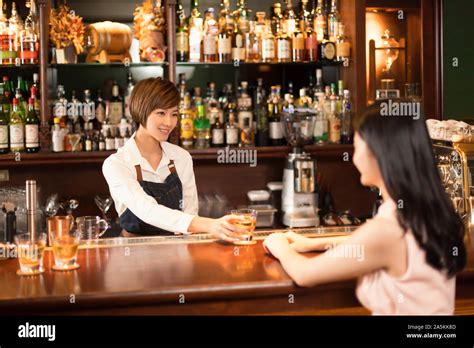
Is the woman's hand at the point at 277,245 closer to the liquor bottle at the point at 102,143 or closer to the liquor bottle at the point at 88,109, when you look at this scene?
the liquor bottle at the point at 102,143

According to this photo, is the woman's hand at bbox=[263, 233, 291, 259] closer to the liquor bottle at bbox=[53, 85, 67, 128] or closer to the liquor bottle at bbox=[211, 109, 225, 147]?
the liquor bottle at bbox=[211, 109, 225, 147]

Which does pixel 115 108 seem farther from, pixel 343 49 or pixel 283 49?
pixel 343 49

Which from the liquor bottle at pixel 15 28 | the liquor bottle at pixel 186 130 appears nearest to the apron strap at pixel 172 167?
the liquor bottle at pixel 186 130

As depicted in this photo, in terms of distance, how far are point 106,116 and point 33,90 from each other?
42 centimetres

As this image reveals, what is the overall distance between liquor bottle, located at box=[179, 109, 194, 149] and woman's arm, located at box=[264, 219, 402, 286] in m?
2.09

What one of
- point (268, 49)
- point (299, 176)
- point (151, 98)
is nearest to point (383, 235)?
point (151, 98)

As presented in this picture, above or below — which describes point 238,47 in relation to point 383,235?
above

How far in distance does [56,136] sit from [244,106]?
1078 millimetres

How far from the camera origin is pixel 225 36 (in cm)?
388

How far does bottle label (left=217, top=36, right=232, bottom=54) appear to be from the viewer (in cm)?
388

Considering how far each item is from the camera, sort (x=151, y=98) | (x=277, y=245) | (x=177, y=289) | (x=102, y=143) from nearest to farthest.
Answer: (x=177, y=289), (x=277, y=245), (x=151, y=98), (x=102, y=143)

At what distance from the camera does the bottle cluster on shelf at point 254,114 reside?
3914 millimetres

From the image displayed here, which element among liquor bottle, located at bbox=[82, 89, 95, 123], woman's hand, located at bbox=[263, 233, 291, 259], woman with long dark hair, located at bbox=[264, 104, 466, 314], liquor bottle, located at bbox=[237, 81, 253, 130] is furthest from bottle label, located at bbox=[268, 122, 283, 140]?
woman with long dark hair, located at bbox=[264, 104, 466, 314]

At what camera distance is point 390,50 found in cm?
408
